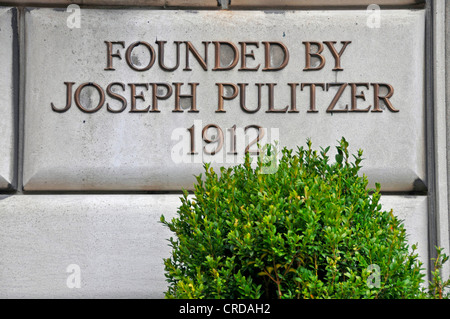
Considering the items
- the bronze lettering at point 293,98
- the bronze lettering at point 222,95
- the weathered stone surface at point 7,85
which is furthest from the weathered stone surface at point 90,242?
the bronze lettering at point 293,98

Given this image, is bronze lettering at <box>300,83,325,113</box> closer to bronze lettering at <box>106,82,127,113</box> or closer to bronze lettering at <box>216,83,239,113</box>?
bronze lettering at <box>216,83,239,113</box>

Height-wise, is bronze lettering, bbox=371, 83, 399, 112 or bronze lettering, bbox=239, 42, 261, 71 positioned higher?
bronze lettering, bbox=239, 42, 261, 71

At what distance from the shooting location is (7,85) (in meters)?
3.80

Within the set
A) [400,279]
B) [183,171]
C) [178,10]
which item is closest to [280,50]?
[178,10]

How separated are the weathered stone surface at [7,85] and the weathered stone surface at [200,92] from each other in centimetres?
11

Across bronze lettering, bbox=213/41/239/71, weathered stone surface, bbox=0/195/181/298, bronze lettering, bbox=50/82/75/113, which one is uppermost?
bronze lettering, bbox=213/41/239/71

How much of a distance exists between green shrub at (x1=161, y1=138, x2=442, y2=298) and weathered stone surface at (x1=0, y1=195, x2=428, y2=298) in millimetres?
1347

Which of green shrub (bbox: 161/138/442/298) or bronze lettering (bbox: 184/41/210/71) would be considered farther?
bronze lettering (bbox: 184/41/210/71)

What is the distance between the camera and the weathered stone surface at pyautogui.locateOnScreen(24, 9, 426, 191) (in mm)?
3777

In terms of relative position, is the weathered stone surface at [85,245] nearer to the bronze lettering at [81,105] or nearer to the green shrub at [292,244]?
the bronze lettering at [81,105]

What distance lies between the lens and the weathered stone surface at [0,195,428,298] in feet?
12.2

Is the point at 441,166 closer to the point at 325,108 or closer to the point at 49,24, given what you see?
the point at 325,108

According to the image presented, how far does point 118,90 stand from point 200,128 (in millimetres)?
610

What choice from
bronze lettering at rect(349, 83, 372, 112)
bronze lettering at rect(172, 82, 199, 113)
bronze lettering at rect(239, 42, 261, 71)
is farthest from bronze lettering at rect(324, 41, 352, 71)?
bronze lettering at rect(172, 82, 199, 113)
